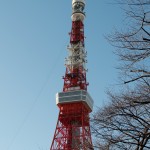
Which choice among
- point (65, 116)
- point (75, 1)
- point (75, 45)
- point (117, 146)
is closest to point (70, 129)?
point (65, 116)

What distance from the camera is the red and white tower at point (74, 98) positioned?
121ft

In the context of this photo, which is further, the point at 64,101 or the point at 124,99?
the point at 64,101

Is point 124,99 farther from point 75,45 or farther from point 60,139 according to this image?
point 75,45

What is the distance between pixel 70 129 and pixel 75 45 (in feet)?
35.4

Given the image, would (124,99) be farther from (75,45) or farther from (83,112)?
(75,45)

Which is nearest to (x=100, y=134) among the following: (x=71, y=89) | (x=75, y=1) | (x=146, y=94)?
(x=146, y=94)

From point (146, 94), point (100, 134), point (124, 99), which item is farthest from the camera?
point (100, 134)

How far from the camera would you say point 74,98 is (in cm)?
3909

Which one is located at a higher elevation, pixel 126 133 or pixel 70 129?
pixel 70 129

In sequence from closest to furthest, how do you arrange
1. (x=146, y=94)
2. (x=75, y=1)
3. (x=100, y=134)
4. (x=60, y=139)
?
(x=146, y=94), (x=100, y=134), (x=60, y=139), (x=75, y=1)

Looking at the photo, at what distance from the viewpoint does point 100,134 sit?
7852 mm

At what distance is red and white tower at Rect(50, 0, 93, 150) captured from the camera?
3688cm

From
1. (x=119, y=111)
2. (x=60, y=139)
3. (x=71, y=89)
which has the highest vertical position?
(x=71, y=89)

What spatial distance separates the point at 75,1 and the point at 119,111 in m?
40.3
